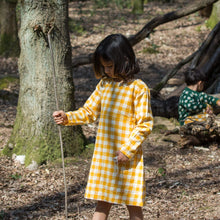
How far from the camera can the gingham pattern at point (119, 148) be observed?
2.46m

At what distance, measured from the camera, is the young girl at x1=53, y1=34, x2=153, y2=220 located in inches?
95.2

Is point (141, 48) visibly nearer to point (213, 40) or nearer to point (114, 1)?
point (213, 40)

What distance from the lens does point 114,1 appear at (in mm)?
19562

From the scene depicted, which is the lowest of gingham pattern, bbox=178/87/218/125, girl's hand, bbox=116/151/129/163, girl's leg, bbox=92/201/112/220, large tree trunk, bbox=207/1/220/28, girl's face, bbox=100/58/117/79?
girl's leg, bbox=92/201/112/220

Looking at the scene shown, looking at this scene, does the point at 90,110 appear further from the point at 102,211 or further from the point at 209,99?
the point at 209,99

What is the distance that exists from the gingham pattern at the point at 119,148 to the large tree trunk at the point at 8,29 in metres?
9.00

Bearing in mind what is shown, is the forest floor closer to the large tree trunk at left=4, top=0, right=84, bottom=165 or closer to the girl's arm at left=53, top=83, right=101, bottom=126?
the large tree trunk at left=4, top=0, right=84, bottom=165

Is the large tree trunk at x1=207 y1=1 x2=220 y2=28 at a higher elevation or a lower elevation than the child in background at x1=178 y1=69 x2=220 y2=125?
higher

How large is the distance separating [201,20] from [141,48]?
4276mm

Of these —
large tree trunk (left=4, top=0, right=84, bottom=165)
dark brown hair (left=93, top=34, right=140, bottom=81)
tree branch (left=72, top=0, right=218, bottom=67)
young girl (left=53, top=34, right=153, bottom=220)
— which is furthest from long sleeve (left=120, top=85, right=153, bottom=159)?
tree branch (left=72, top=0, right=218, bottom=67)

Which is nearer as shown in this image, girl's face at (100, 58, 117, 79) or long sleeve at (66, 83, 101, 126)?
girl's face at (100, 58, 117, 79)

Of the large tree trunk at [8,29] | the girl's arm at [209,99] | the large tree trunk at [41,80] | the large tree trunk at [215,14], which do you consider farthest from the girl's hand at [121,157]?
the large tree trunk at [215,14]

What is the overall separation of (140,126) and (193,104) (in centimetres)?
300

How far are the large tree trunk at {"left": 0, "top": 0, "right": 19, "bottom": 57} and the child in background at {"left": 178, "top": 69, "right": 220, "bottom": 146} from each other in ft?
23.7
